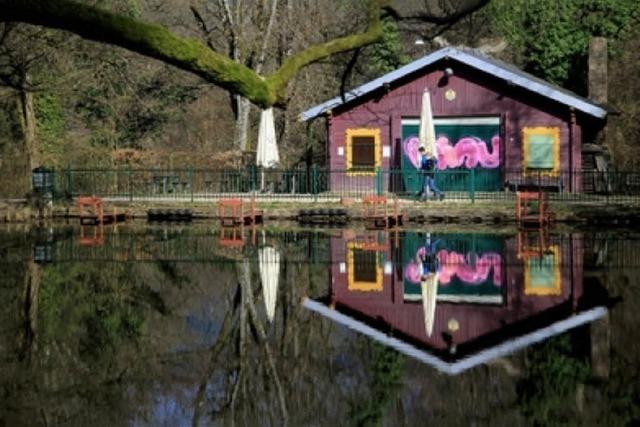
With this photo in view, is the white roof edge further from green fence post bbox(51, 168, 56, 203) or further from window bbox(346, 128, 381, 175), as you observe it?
green fence post bbox(51, 168, 56, 203)

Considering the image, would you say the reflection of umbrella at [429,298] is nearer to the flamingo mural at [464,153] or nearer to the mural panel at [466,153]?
the mural panel at [466,153]

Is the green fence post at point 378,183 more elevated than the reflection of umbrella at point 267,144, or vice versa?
the reflection of umbrella at point 267,144

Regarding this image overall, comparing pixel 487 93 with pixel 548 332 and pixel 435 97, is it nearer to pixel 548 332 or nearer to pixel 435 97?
pixel 435 97

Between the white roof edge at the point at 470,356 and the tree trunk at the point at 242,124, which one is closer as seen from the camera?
the white roof edge at the point at 470,356

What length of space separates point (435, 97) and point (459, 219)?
20.6 ft

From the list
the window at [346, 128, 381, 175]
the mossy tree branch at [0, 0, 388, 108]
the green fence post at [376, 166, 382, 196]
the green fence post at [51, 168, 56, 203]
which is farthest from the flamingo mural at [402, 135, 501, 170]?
the mossy tree branch at [0, 0, 388, 108]

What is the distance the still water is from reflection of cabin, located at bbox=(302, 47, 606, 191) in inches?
474

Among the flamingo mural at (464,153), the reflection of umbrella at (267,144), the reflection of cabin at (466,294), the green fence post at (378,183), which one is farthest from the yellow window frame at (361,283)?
the flamingo mural at (464,153)

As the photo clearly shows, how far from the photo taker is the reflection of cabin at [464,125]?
3462 centimetres

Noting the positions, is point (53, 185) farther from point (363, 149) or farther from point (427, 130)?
point (427, 130)

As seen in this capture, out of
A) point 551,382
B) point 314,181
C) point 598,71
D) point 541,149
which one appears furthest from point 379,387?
point 598,71

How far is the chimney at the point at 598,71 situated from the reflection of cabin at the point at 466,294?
60.9 feet

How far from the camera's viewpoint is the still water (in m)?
9.05

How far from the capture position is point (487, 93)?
35.3 meters
